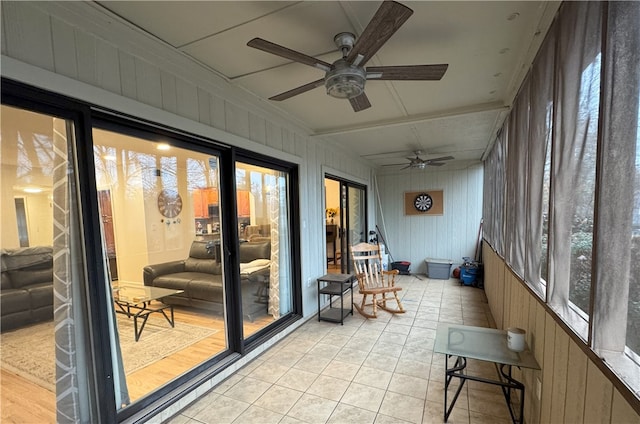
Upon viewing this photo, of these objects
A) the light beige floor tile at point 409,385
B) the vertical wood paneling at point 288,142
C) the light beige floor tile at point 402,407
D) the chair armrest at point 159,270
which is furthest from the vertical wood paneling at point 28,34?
the light beige floor tile at point 409,385

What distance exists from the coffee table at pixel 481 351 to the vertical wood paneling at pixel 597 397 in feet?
2.16

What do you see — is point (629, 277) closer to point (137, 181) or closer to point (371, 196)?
point (137, 181)

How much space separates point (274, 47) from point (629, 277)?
1717 mm

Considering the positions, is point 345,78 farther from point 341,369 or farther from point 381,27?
point 341,369

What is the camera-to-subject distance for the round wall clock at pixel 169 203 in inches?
108

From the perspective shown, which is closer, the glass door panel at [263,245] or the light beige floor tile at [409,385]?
the light beige floor tile at [409,385]

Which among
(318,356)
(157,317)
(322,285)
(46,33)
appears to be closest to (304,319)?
(322,285)

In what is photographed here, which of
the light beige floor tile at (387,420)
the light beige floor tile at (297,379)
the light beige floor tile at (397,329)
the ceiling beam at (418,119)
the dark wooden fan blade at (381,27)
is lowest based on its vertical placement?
the light beige floor tile at (397,329)

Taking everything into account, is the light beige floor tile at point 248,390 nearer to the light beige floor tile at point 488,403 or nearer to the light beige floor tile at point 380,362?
A: the light beige floor tile at point 380,362

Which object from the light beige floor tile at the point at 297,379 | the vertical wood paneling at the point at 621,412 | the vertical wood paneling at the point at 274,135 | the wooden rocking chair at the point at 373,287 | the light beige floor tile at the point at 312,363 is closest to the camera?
the vertical wood paneling at the point at 621,412

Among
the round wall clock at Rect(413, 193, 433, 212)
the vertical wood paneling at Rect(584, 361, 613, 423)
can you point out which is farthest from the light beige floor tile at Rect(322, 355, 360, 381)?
the round wall clock at Rect(413, 193, 433, 212)

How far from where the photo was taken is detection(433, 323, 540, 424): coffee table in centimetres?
171

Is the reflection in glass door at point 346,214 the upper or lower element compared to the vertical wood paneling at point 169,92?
lower

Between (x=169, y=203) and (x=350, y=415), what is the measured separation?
247cm
